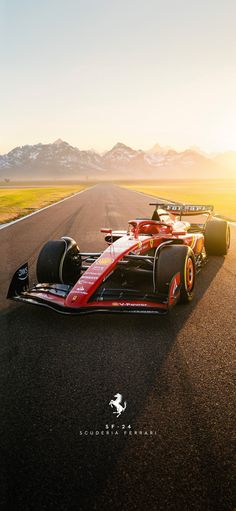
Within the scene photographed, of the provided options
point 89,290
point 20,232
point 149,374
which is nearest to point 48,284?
point 89,290

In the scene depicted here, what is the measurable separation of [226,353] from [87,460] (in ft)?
6.60

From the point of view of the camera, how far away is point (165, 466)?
2.54 m

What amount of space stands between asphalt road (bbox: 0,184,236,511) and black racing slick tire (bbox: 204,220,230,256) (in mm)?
3306

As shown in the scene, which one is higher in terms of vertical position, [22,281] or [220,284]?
[22,281]

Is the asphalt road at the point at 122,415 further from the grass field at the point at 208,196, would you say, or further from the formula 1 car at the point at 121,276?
the grass field at the point at 208,196

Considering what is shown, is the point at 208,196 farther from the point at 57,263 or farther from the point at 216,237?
the point at 57,263

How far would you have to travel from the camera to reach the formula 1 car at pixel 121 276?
4867mm

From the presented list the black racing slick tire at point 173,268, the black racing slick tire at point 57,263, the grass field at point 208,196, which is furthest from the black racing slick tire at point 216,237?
the grass field at point 208,196

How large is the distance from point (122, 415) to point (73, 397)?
459 millimetres

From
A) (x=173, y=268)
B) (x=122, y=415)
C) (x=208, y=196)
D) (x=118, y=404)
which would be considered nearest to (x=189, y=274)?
(x=173, y=268)

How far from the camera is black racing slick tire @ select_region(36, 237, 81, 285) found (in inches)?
233

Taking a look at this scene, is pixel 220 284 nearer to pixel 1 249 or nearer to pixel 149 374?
pixel 149 374

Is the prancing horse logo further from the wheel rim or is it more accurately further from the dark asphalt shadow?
the wheel rim

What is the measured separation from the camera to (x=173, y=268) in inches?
211
